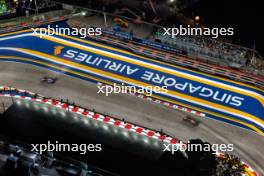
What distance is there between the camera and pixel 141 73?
22250mm

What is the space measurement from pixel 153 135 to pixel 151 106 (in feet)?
7.00

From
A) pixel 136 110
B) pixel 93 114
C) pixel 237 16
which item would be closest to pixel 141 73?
pixel 136 110

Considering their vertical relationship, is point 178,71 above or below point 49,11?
below

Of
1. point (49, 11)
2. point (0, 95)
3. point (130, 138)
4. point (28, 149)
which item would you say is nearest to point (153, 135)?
point (130, 138)

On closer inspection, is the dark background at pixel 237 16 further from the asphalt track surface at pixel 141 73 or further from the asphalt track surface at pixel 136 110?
the asphalt track surface at pixel 136 110

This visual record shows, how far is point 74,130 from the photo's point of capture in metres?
18.3

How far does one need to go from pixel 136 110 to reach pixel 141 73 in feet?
9.23

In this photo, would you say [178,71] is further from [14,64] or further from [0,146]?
[0,146]

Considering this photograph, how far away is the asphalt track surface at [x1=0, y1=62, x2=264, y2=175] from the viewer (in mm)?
18609

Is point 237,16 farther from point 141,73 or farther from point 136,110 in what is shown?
point 136,110

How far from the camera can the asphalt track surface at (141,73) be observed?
20359 mm

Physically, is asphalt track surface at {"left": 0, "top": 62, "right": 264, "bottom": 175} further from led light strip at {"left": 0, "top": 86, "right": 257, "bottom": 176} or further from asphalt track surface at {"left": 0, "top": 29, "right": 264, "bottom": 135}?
asphalt track surface at {"left": 0, "top": 29, "right": 264, "bottom": 135}

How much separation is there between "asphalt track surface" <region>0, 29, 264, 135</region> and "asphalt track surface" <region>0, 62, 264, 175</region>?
614mm

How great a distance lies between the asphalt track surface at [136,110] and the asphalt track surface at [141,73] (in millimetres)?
614
